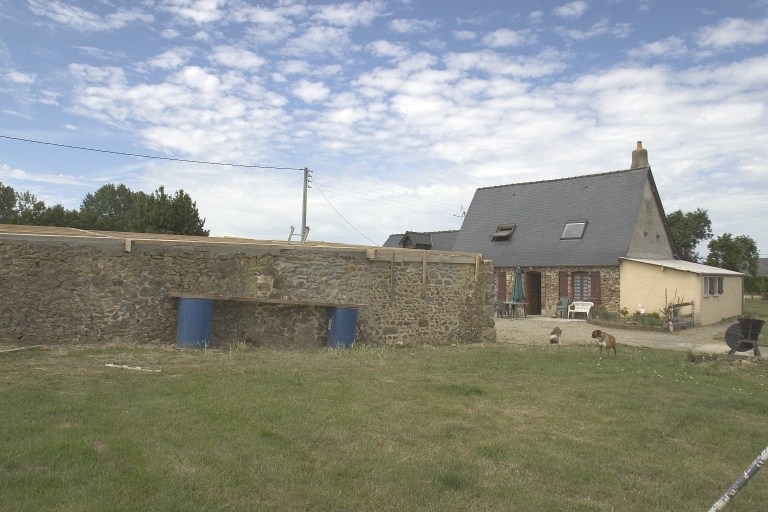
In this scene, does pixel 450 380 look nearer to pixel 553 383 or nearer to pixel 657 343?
Result: pixel 553 383

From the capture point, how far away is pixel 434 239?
125ft

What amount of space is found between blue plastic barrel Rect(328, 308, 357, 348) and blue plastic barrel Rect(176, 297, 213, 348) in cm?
253

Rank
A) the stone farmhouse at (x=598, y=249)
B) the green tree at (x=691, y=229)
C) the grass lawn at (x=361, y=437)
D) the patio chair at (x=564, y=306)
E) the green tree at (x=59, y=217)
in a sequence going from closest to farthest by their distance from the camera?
the grass lawn at (x=361, y=437)
the stone farmhouse at (x=598, y=249)
the patio chair at (x=564, y=306)
the green tree at (x=59, y=217)
the green tree at (x=691, y=229)

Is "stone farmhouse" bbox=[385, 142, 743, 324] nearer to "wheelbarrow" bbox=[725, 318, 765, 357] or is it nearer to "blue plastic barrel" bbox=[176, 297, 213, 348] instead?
"wheelbarrow" bbox=[725, 318, 765, 357]

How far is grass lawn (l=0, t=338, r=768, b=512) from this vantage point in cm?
421

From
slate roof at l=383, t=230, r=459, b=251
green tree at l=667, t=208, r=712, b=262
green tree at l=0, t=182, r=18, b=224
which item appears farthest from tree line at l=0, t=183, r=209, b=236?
green tree at l=667, t=208, r=712, b=262

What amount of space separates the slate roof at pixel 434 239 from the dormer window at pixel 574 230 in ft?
32.1

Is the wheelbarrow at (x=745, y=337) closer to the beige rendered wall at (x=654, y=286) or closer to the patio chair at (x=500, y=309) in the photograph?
the beige rendered wall at (x=654, y=286)

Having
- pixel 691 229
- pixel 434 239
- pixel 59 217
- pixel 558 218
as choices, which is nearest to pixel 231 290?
pixel 558 218

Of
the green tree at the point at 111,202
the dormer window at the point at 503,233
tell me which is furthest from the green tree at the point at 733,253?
the green tree at the point at 111,202

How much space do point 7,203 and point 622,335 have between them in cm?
4984

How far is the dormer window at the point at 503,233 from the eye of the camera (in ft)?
94.8

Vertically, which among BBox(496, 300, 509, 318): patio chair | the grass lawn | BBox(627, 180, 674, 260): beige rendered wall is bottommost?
the grass lawn

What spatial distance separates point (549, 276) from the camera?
26.1 metres
